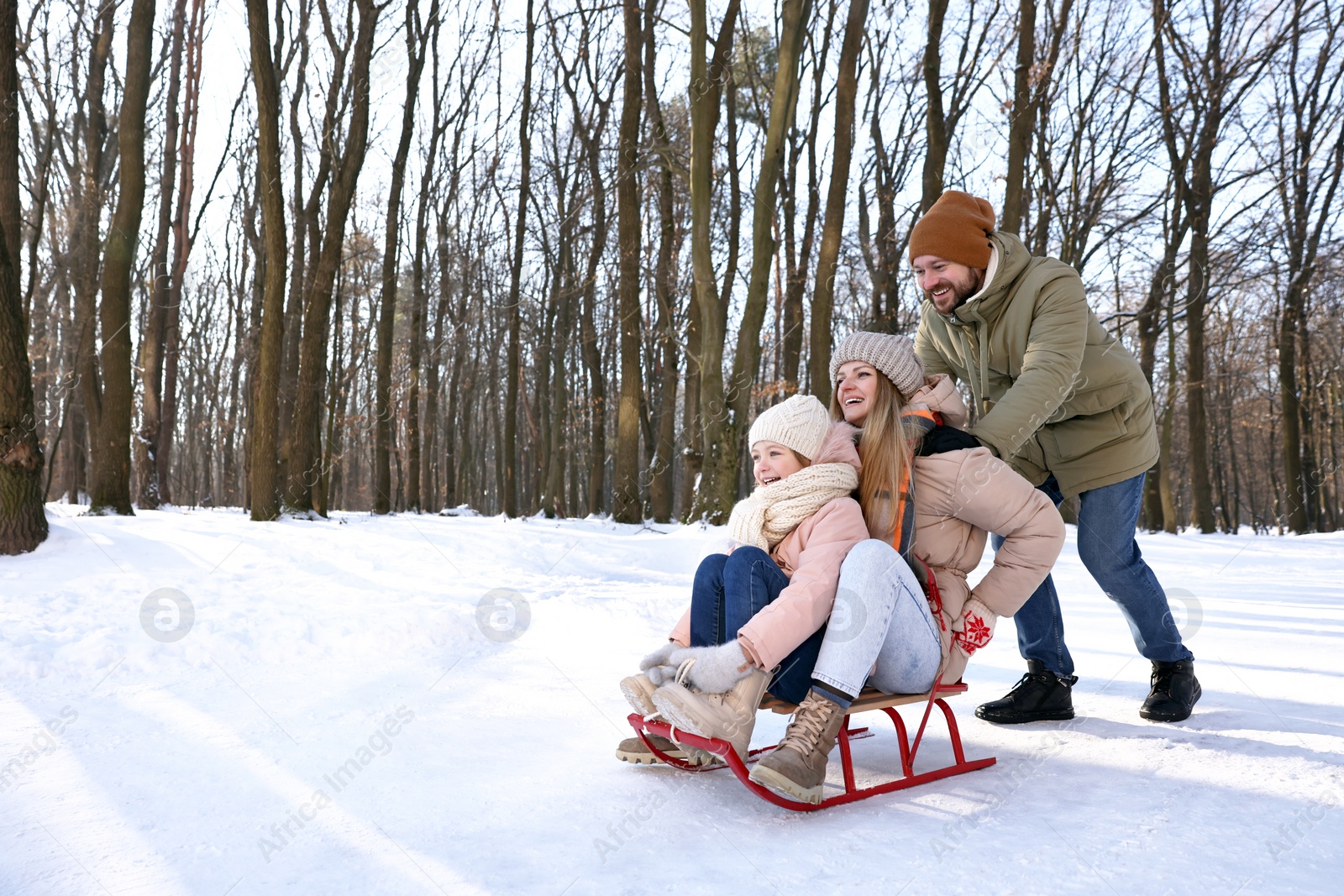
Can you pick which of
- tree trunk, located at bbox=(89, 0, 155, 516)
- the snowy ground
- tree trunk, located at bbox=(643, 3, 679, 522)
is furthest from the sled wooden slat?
tree trunk, located at bbox=(643, 3, 679, 522)

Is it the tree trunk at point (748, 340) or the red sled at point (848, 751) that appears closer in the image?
the red sled at point (848, 751)

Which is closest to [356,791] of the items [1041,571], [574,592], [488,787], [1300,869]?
[488,787]

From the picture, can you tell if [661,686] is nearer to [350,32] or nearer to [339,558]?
[339,558]

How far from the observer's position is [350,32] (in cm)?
1337

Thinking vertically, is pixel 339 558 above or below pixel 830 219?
below

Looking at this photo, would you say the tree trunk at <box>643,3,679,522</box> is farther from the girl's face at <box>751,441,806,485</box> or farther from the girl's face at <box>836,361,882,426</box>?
the girl's face at <box>751,441,806,485</box>

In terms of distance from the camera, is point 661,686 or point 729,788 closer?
point 661,686

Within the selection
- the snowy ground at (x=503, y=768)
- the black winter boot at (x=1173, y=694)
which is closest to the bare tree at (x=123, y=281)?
the snowy ground at (x=503, y=768)

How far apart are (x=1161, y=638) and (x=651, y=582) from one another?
190 inches

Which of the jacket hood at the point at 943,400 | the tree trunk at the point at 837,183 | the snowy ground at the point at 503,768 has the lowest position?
the snowy ground at the point at 503,768

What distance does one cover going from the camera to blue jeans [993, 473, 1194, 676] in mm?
3266

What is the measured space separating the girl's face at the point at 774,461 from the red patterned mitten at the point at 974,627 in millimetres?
702

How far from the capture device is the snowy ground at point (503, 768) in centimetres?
202

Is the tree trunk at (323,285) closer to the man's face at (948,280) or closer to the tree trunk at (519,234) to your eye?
the tree trunk at (519,234)
